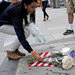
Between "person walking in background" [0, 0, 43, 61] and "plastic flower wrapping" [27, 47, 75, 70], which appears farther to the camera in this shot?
"person walking in background" [0, 0, 43, 61]

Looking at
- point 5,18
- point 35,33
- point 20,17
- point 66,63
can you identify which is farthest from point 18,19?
point 66,63

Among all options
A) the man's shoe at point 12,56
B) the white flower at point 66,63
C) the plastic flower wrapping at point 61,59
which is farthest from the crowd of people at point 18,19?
the white flower at point 66,63

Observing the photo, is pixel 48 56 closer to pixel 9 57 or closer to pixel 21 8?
pixel 9 57

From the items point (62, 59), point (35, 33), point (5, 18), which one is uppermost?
point (5, 18)

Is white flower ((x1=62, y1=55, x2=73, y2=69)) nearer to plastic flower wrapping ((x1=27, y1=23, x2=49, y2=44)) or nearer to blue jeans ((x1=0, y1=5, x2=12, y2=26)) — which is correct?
plastic flower wrapping ((x1=27, y1=23, x2=49, y2=44))

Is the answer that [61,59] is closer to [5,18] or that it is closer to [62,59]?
[62,59]

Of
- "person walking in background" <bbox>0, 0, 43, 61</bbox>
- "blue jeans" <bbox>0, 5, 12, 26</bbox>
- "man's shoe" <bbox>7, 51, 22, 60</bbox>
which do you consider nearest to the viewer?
"person walking in background" <bbox>0, 0, 43, 61</bbox>

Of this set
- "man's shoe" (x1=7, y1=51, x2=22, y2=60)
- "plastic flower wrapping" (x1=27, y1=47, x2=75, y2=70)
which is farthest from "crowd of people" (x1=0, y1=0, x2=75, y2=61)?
"plastic flower wrapping" (x1=27, y1=47, x2=75, y2=70)

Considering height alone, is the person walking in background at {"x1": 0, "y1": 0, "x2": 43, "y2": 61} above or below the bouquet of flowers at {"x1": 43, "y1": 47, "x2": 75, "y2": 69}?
above

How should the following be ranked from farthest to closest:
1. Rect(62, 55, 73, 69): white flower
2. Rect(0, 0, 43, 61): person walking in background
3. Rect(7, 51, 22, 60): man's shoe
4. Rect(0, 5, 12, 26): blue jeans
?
1. Rect(7, 51, 22, 60): man's shoe
2. Rect(0, 5, 12, 26): blue jeans
3. Rect(0, 0, 43, 61): person walking in background
4. Rect(62, 55, 73, 69): white flower

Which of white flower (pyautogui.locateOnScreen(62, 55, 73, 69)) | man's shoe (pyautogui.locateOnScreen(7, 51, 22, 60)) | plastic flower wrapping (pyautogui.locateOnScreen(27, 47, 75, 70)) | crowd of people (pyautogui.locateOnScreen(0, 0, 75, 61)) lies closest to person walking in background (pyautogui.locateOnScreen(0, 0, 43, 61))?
crowd of people (pyautogui.locateOnScreen(0, 0, 75, 61))

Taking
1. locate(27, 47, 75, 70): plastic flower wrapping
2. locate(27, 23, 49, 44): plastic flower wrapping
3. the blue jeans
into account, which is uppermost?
the blue jeans

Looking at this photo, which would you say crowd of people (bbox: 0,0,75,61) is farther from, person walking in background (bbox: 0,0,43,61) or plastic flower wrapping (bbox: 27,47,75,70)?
plastic flower wrapping (bbox: 27,47,75,70)

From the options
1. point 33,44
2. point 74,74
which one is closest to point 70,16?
point 33,44
